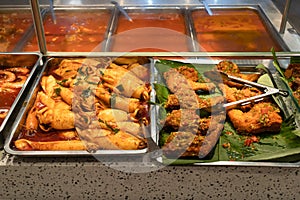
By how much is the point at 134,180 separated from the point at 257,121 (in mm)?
587

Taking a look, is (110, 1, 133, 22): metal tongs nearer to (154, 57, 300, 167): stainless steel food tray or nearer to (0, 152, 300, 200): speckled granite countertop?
(154, 57, 300, 167): stainless steel food tray

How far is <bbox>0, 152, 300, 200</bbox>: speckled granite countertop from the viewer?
1.39m

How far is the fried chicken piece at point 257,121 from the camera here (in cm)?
154

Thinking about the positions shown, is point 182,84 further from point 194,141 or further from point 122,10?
point 122,10

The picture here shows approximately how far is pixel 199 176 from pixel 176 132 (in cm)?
20

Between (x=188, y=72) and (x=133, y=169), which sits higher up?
(x=188, y=72)

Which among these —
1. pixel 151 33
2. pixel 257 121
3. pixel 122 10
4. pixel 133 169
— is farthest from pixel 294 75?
pixel 122 10

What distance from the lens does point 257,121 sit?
1558 mm

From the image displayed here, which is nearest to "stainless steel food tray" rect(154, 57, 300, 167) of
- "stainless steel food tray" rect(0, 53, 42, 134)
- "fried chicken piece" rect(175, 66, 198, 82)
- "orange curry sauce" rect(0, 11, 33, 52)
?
"fried chicken piece" rect(175, 66, 198, 82)

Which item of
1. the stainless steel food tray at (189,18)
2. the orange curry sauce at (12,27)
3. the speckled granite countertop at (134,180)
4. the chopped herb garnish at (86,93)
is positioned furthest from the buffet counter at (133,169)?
the orange curry sauce at (12,27)

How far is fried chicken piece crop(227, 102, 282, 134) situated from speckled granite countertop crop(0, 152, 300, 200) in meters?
0.22

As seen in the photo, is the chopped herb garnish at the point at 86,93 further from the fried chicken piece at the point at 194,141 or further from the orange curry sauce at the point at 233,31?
the orange curry sauce at the point at 233,31

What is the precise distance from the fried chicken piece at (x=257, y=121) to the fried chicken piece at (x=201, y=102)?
0.28ft

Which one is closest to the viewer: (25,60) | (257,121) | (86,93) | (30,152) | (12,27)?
(30,152)
